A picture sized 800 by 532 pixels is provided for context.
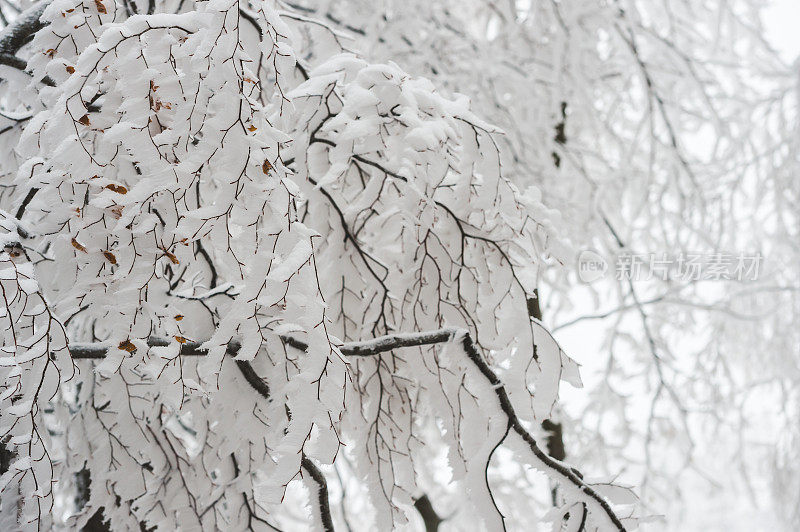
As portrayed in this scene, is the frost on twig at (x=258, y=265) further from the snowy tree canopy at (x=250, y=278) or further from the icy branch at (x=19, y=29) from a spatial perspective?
the icy branch at (x=19, y=29)

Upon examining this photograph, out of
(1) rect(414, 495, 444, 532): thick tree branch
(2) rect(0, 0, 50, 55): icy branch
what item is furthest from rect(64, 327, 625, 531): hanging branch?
(1) rect(414, 495, 444, 532): thick tree branch

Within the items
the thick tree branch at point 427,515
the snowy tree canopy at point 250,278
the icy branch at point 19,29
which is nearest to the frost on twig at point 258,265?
the snowy tree canopy at point 250,278

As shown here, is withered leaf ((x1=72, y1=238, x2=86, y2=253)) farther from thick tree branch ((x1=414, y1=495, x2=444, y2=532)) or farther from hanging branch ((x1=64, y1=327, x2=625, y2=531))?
thick tree branch ((x1=414, y1=495, x2=444, y2=532))

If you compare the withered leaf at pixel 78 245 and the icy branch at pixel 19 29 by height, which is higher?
the icy branch at pixel 19 29

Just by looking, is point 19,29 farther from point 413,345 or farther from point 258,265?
point 413,345

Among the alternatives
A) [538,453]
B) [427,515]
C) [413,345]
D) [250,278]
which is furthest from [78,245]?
[427,515]

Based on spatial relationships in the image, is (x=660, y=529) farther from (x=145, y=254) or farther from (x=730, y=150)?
(x=145, y=254)

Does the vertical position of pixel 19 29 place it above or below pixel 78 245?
above

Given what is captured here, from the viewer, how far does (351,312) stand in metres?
0.92

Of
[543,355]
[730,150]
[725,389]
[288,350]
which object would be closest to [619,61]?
[730,150]

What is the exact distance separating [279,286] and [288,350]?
0.23 meters

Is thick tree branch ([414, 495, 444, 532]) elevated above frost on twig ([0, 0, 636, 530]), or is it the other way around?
frost on twig ([0, 0, 636, 530])

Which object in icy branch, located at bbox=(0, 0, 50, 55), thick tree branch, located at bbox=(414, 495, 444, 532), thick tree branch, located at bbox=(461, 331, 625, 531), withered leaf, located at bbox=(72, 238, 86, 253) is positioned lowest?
thick tree branch, located at bbox=(414, 495, 444, 532)

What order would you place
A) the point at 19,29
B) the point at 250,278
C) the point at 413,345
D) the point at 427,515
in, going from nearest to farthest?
the point at 250,278 < the point at 413,345 < the point at 19,29 < the point at 427,515
